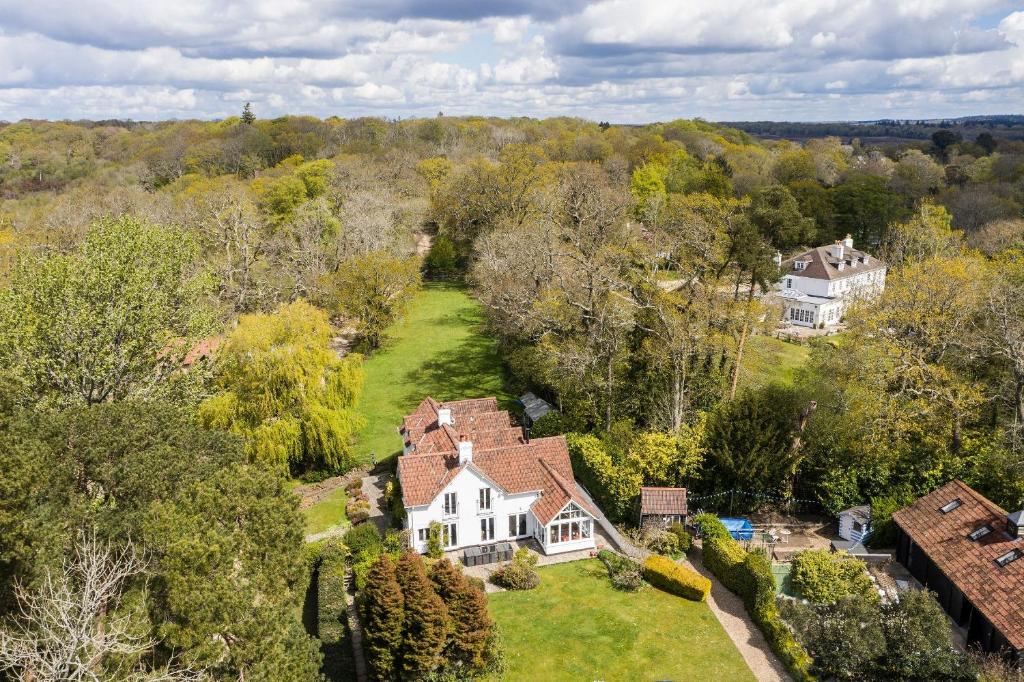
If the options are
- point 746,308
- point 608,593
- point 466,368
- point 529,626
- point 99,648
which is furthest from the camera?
point 466,368

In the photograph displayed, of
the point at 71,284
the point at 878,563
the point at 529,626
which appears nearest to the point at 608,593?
the point at 529,626

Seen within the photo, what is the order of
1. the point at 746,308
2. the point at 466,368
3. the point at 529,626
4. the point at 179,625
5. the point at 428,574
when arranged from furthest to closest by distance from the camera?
the point at 466,368 < the point at 746,308 < the point at 529,626 < the point at 428,574 < the point at 179,625

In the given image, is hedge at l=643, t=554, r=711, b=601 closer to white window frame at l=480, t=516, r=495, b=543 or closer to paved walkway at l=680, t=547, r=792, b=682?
paved walkway at l=680, t=547, r=792, b=682

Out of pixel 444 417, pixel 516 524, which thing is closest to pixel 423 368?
pixel 444 417

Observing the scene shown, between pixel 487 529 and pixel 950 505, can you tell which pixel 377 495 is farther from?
pixel 950 505

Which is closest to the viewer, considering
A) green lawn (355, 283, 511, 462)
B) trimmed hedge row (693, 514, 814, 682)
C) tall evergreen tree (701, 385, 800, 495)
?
trimmed hedge row (693, 514, 814, 682)

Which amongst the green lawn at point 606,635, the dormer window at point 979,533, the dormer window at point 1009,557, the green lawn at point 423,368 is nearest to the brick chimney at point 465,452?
the green lawn at point 606,635

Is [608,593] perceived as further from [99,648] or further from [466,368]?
[466,368]

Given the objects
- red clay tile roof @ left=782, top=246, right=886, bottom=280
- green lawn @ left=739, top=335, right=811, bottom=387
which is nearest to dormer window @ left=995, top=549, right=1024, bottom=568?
green lawn @ left=739, top=335, right=811, bottom=387
